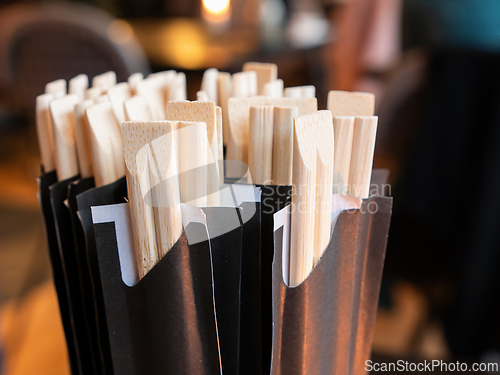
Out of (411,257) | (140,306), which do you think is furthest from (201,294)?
(411,257)

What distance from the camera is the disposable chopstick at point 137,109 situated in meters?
0.26

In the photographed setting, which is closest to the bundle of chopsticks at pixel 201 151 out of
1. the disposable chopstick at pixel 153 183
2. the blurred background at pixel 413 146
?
the disposable chopstick at pixel 153 183

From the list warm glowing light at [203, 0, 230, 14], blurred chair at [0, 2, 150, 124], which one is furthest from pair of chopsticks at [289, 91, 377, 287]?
warm glowing light at [203, 0, 230, 14]

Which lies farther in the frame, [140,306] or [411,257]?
[411,257]

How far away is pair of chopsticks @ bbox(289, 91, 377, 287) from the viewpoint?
23 centimetres

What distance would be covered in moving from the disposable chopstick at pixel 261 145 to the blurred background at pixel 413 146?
35 centimetres

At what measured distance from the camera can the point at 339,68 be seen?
1.51m

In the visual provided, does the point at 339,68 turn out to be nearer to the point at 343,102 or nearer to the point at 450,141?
the point at 450,141

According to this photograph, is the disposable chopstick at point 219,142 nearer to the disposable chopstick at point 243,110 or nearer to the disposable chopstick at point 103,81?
the disposable chopstick at point 243,110

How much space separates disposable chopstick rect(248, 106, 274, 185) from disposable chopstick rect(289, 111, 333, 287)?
39mm

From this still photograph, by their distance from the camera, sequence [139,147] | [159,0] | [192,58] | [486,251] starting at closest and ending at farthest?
[139,147] < [486,251] < [192,58] < [159,0]

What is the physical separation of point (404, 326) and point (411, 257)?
0.49 m

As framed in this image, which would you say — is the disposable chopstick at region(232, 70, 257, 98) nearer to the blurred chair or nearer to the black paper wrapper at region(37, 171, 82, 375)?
the black paper wrapper at region(37, 171, 82, 375)

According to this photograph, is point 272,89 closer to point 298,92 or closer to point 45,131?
point 298,92
